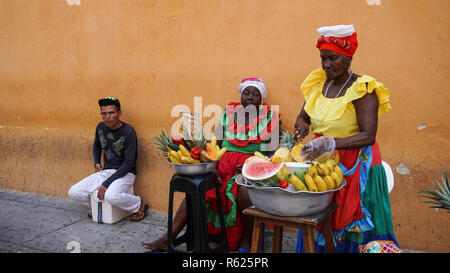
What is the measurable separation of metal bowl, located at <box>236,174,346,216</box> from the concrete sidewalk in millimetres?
1906

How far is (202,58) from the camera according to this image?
4.44m

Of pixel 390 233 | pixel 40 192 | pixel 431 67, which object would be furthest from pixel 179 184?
pixel 40 192

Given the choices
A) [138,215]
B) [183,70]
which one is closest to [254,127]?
[183,70]

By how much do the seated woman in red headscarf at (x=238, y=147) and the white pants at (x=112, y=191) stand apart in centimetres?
78

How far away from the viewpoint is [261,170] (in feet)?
7.00

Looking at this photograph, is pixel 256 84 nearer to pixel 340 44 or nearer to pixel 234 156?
pixel 234 156

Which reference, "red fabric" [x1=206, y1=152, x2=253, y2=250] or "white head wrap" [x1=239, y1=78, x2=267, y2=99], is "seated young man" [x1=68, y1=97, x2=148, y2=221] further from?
"white head wrap" [x1=239, y1=78, x2=267, y2=99]

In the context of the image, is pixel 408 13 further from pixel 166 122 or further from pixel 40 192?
pixel 40 192

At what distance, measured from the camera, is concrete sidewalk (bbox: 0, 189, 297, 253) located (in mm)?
3844

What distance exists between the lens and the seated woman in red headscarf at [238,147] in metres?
3.66

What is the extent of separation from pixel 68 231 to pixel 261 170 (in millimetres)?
3254

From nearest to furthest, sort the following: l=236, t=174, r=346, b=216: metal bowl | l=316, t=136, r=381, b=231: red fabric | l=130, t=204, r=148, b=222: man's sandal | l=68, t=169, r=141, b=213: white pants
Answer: l=236, t=174, r=346, b=216: metal bowl
l=316, t=136, r=381, b=231: red fabric
l=68, t=169, r=141, b=213: white pants
l=130, t=204, r=148, b=222: man's sandal

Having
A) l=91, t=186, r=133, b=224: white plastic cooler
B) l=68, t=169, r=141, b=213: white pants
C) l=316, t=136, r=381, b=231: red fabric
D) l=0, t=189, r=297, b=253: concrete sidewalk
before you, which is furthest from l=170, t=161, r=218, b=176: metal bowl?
l=91, t=186, r=133, b=224: white plastic cooler

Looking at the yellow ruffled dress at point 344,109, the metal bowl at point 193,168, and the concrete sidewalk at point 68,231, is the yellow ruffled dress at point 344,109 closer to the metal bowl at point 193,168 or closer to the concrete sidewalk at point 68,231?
the metal bowl at point 193,168
